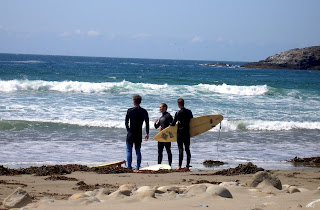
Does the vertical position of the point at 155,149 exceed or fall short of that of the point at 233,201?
it falls short

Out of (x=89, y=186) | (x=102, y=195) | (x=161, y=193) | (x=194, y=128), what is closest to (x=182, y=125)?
(x=194, y=128)

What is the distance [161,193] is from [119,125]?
35.3 feet

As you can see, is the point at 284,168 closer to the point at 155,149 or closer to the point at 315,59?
the point at 155,149

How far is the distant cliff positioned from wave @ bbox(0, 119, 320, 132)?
2934 inches

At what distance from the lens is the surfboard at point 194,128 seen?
9.35 metres

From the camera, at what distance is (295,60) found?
297 feet

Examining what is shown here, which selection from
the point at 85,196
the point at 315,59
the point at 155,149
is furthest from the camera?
the point at 315,59

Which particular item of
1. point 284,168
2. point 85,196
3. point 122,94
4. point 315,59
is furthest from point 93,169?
point 315,59

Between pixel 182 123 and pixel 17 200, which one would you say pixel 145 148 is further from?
pixel 17 200

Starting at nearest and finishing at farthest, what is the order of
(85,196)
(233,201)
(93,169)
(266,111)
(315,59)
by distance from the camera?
(233,201) → (85,196) → (93,169) → (266,111) → (315,59)

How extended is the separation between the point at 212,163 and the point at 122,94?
17806mm

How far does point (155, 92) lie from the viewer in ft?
94.6

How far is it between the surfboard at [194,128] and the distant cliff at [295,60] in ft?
267

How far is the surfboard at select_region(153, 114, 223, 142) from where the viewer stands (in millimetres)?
9352
